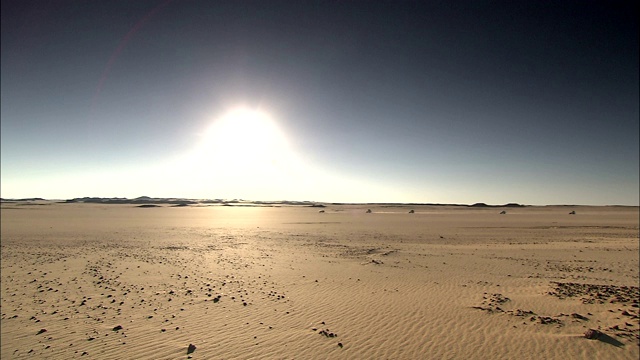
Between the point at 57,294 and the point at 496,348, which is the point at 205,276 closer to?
the point at 57,294

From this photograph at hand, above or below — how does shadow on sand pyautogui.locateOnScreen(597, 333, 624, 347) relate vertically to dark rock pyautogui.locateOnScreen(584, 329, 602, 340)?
below

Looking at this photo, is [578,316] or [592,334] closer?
[592,334]

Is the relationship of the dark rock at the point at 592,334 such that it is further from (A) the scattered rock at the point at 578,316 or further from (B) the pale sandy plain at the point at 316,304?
(A) the scattered rock at the point at 578,316

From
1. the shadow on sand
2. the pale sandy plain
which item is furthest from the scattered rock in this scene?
the shadow on sand

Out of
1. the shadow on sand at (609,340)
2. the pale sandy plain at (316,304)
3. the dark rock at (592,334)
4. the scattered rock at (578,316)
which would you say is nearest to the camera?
the pale sandy plain at (316,304)

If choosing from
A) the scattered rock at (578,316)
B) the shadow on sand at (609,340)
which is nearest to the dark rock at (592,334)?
the shadow on sand at (609,340)

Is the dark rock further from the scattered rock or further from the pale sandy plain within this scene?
the scattered rock

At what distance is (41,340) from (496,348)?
11690 mm

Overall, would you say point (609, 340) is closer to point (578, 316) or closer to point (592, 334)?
point (592, 334)

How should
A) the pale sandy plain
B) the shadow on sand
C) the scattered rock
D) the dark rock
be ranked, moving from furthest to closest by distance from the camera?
the scattered rock → the dark rock → the shadow on sand → the pale sandy plain

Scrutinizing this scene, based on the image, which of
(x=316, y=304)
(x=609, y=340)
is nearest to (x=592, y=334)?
(x=609, y=340)

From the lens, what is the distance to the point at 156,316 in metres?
10.2

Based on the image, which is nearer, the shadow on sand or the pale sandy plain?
the pale sandy plain

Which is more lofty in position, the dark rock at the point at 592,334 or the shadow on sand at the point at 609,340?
the dark rock at the point at 592,334
